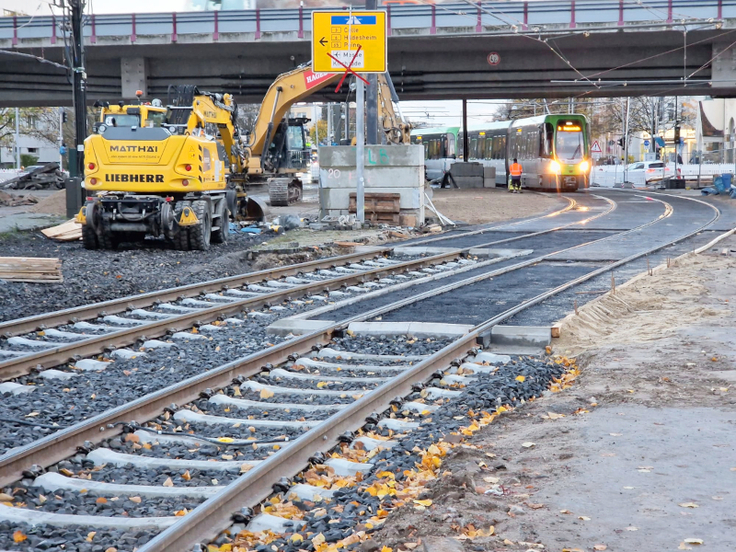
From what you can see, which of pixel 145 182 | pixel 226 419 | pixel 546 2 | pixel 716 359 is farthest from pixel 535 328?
pixel 546 2

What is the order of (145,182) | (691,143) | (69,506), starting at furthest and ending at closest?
(691,143), (145,182), (69,506)

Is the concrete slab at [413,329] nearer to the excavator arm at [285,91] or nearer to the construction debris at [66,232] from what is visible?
the construction debris at [66,232]

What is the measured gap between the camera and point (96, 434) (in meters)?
6.44

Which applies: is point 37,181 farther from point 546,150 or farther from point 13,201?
point 546,150

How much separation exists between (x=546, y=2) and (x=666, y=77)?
8.11 m

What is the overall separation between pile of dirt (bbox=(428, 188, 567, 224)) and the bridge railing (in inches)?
281

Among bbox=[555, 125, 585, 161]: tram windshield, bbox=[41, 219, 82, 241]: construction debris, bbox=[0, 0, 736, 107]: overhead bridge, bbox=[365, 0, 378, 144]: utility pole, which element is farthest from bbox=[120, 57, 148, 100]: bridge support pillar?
bbox=[41, 219, 82, 241]: construction debris

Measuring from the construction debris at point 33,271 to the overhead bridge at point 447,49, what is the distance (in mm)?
26576

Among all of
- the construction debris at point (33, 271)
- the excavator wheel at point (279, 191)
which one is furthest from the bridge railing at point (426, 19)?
the construction debris at point (33, 271)

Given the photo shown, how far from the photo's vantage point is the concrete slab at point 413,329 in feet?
32.7

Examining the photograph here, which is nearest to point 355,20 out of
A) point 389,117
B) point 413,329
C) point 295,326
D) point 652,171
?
point 389,117

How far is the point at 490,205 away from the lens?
35.4 m

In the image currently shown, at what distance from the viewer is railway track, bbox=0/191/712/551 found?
501 centimetres

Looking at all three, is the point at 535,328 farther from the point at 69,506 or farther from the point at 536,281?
the point at 69,506
